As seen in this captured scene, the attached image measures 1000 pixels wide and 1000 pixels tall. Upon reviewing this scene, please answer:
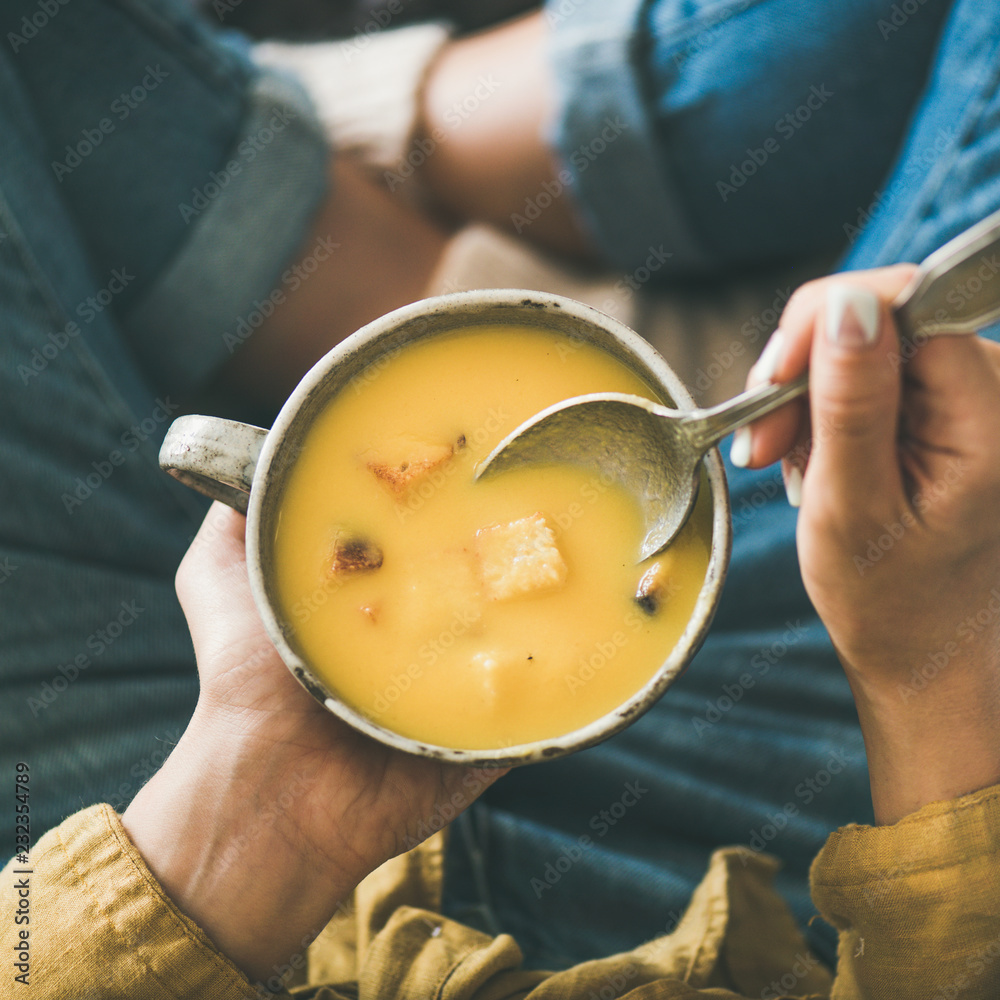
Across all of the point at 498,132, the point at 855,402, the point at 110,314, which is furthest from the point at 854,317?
the point at 110,314

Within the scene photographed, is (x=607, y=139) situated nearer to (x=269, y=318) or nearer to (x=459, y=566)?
(x=269, y=318)

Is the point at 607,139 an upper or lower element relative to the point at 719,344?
upper

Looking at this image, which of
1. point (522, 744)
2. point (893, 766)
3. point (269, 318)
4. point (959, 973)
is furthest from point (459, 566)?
point (269, 318)

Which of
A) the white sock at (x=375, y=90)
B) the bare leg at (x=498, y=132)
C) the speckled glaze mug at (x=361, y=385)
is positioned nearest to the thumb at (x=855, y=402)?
the speckled glaze mug at (x=361, y=385)

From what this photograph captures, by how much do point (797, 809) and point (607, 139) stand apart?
106cm

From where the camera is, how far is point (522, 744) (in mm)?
739

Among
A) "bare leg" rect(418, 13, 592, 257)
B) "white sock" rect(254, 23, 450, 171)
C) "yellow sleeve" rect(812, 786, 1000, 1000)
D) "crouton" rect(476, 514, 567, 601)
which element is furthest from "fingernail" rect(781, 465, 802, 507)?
"white sock" rect(254, 23, 450, 171)

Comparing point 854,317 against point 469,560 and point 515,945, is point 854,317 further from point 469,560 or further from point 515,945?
point 515,945

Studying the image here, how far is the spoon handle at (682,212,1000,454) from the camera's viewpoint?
0.57 metres

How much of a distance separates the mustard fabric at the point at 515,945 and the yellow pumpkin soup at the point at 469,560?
12.7 inches

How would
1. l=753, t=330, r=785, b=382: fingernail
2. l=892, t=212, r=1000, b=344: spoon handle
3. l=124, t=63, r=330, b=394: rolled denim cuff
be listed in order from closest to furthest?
l=892, t=212, r=1000, b=344: spoon handle < l=753, t=330, r=785, b=382: fingernail < l=124, t=63, r=330, b=394: rolled denim cuff

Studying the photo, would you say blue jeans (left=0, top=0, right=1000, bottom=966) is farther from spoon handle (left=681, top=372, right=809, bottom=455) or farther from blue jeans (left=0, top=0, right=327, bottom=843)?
spoon handle (left=681, top=372, right=809, bottom=455)

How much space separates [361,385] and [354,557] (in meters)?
0.17

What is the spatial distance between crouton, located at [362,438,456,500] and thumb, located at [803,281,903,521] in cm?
34
